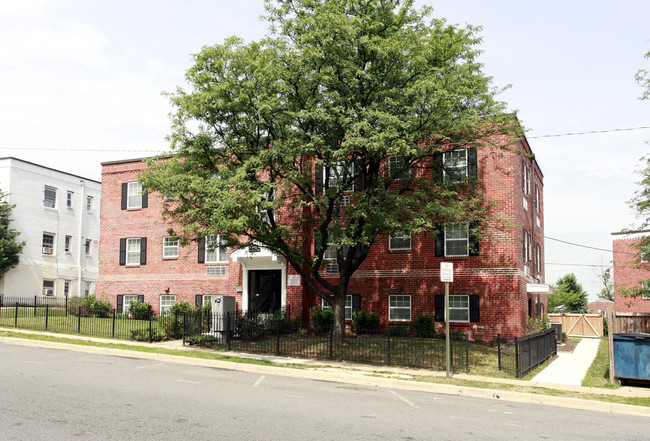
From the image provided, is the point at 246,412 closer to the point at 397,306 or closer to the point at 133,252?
the point at 397,306

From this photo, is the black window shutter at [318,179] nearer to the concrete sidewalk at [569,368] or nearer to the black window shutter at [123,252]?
the concrete sidewalk at [569,368]

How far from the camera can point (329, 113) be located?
17578 mm

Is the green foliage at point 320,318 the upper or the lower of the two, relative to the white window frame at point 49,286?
lower

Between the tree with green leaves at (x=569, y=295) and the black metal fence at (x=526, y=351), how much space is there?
157 ft

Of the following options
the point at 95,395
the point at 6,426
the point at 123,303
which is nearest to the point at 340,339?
the point at 95,395

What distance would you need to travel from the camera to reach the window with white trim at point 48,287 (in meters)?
40.5

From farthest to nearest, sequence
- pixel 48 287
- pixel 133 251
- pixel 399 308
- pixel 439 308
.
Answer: pixel 48 287, pixel 133 251, pixel 399 308, pixel 439 308

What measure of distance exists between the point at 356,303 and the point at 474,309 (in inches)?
211

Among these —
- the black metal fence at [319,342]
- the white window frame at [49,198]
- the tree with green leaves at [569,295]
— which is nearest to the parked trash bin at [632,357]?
the black metal fence at [319,342]

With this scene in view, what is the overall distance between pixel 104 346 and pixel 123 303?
520 inches

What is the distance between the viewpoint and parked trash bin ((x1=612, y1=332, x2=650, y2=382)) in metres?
14.2

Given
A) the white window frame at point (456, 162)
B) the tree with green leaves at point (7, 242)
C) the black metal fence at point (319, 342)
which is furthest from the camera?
the tree with green leaves at point (7, 242)

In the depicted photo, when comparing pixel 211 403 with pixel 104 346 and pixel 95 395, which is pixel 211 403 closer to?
pixel 95 395

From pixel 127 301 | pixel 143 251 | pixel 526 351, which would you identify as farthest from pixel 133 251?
pixel 526 351
